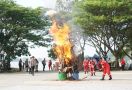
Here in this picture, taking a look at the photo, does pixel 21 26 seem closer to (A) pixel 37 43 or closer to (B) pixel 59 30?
(A) pixel 37 43

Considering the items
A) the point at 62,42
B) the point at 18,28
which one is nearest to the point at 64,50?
the point at 62,42

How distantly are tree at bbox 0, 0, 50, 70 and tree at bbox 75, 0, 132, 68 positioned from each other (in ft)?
16.5

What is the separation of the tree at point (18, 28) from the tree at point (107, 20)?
5021mm

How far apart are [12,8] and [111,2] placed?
11.4 metres

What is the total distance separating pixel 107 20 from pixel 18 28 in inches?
416

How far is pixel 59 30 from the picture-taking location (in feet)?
102

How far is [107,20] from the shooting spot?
54.1 meters

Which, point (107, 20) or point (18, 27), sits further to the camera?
point (107, 20)

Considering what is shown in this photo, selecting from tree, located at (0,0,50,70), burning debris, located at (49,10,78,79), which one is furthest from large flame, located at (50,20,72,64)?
tree, located at (0,0,50,70)

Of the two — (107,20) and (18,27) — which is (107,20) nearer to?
(107,20)

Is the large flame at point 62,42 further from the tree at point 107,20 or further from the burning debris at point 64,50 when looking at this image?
the tree at point 107,20

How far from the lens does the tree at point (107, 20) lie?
5406 centimetres

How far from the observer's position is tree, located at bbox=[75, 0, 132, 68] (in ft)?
177

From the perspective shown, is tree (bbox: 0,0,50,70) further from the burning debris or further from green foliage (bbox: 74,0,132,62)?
the burning debris
